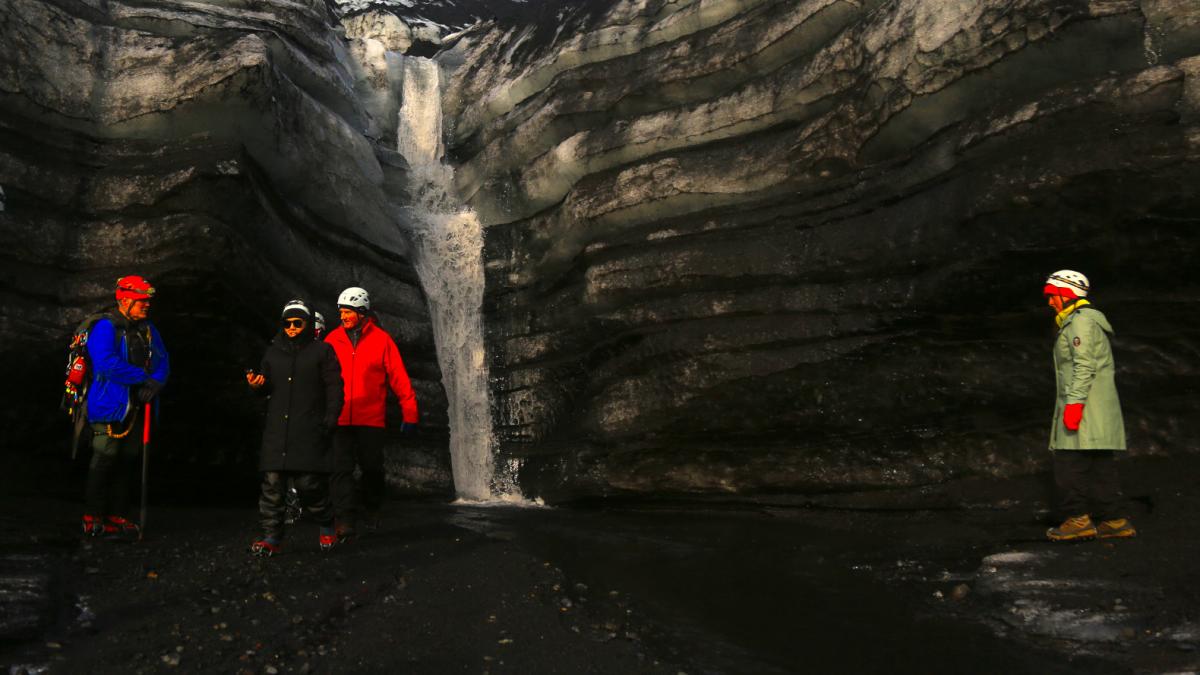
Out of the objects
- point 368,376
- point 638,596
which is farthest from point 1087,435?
point 368,376

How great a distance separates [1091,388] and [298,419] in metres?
8.11

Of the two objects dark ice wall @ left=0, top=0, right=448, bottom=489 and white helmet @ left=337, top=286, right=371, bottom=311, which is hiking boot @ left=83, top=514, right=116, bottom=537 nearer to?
dark ice wall @ left=0, top=0, right=448, bottom=489

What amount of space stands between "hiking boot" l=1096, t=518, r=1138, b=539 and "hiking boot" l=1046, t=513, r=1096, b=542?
0.22 ft

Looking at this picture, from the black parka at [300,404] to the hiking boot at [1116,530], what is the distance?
307 inches

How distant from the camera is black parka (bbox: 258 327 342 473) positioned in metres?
8.63

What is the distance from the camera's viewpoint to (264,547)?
8.27 meters

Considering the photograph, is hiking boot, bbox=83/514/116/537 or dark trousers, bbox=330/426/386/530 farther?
dark trousers, bbox=330/426/386/530

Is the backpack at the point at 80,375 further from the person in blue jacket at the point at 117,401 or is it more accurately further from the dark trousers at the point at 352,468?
the dark trousers at the point at 352,468

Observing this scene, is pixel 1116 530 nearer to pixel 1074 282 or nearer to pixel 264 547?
pixel 1074 282

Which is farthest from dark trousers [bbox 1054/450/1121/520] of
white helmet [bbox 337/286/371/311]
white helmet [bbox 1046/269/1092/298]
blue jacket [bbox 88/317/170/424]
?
blue jacket [bbox 88/317/170/424]

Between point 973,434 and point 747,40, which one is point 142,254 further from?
point 973,434

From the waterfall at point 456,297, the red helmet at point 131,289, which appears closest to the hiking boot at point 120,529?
the red helmet at point 131,289

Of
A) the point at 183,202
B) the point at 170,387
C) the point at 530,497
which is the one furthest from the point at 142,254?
the point at 530,497

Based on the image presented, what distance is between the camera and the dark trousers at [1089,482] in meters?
7.87
